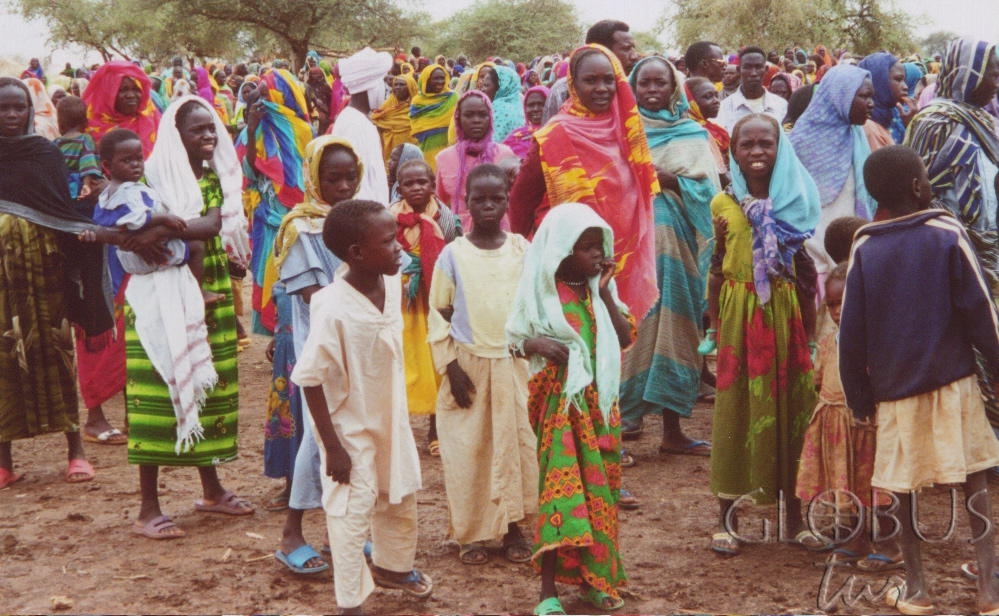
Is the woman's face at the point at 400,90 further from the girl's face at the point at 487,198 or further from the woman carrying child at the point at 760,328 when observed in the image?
the woman carrying child at the point at 760,328

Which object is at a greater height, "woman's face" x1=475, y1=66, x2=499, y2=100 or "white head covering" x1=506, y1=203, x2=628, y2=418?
"woman's face" x1=475, y1=66, x2=499, y2=100

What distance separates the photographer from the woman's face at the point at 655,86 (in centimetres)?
613

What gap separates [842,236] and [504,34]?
46910 millimetres

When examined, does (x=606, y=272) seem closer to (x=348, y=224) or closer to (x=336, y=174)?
(x=348, y=224)

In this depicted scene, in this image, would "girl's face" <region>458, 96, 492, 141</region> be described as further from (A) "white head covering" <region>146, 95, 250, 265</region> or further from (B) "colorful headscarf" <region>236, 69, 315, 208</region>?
(A) "white head covering" <region>146, 95, 250, 265</region>

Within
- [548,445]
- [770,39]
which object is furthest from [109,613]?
[770,39]

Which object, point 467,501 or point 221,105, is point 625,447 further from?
point 221,105

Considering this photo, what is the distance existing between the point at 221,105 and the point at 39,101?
4731mm

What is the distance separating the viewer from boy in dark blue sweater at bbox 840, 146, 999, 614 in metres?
3.91

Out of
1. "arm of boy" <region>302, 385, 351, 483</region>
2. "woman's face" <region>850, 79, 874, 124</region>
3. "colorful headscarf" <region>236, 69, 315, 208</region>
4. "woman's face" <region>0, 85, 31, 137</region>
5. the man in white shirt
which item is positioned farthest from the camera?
the man in white shirt

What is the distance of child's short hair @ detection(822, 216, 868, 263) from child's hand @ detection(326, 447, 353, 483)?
252cm

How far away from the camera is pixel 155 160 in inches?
204

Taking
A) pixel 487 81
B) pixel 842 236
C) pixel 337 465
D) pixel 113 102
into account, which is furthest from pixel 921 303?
pixel 487 81

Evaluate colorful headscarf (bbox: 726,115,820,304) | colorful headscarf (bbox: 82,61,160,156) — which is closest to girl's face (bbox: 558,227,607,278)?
colorful headscarf (bbox: 726,115,820,304)
